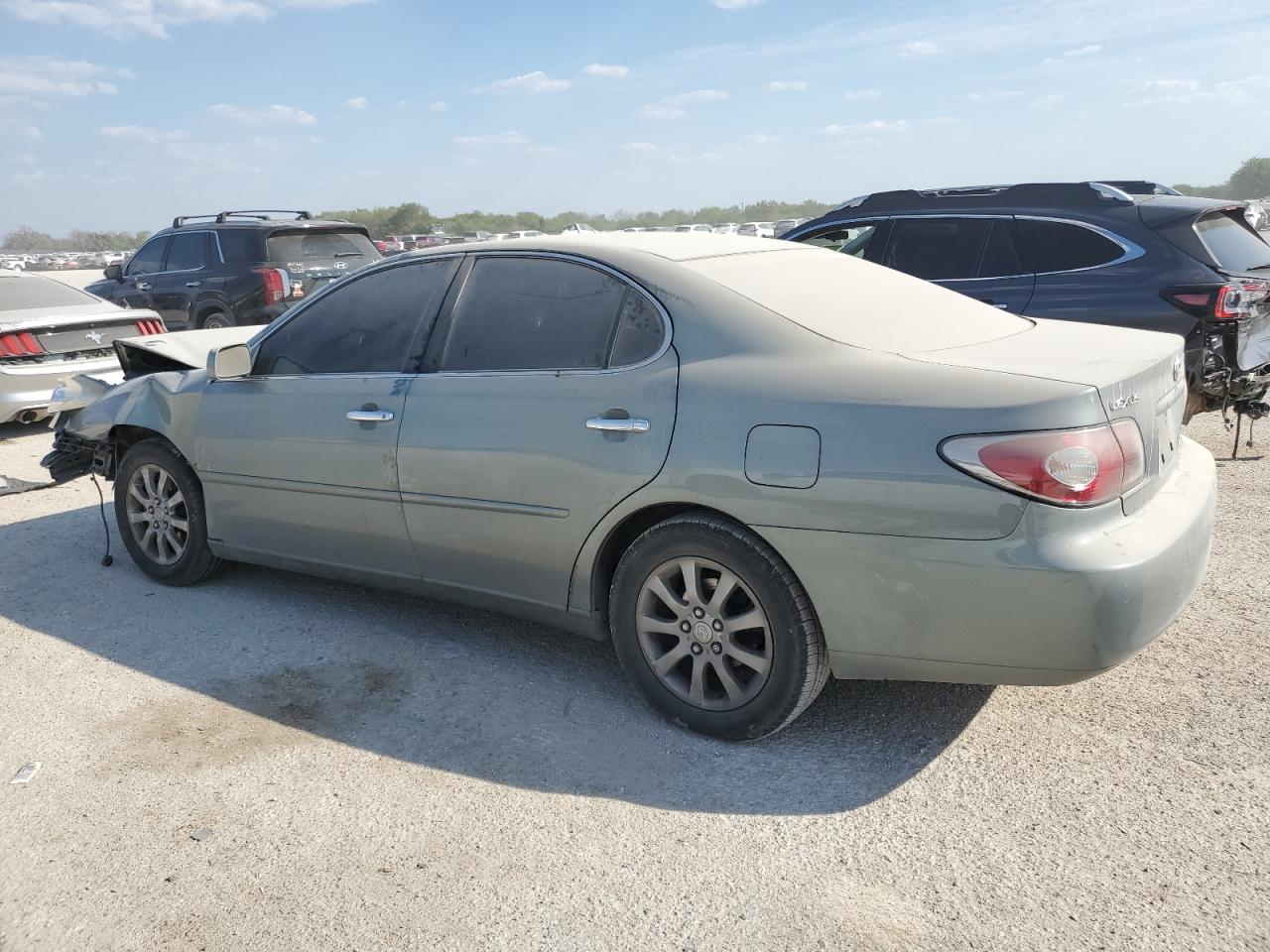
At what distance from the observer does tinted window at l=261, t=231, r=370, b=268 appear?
12.3 m

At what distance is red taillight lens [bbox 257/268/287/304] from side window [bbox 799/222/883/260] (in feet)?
20.8

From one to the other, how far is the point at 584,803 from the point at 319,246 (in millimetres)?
10520

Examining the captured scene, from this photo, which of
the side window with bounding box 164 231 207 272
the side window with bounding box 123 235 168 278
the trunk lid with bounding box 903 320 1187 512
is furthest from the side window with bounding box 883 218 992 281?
the side window with bounding box 123 235 168 278

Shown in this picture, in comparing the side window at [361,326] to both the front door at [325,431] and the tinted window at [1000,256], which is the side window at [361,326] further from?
the tinted window at [1000,256]

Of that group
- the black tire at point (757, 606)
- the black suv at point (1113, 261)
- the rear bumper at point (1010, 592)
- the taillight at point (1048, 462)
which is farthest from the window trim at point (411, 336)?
the black suv at point (1113, 261)

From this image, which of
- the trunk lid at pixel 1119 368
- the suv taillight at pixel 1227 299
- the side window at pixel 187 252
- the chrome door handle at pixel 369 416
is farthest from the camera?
the side window at pixel 187 252

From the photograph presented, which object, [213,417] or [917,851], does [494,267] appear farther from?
[917,851]

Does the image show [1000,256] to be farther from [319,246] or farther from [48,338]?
[319,246]

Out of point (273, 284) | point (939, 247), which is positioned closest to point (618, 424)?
point (939, 247)

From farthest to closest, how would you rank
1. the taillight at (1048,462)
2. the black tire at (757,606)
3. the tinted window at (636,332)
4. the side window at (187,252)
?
the side window at (187,252) → the tinted window at (636,332) → the black tire at (757,606) → the taillight at (1048,462)

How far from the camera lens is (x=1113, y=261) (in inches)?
262

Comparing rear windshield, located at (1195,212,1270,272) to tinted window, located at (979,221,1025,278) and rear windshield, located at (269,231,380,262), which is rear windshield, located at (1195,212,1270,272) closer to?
tinted window, located at (979,221,1025,278)

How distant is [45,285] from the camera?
10.0 metres

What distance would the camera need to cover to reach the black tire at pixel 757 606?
3371 mm
